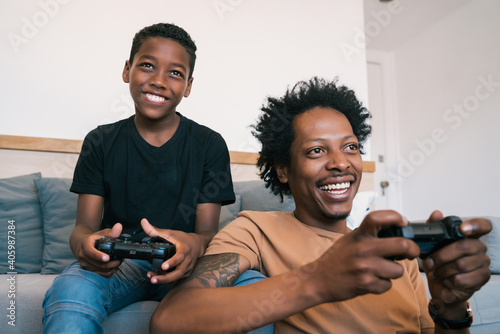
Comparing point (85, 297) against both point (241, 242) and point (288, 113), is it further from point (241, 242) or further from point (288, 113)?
point (288, 113)

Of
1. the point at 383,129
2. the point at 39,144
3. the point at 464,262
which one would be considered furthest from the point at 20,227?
the point at 383,129

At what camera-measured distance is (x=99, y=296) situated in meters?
0.90

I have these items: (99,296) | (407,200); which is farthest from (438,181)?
(99,296)

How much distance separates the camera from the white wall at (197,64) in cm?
213

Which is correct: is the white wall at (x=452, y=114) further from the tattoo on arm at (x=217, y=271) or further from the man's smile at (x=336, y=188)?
the tattoo on arm at (x=217, y=271)

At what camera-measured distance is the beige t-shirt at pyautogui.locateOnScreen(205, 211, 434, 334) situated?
2.69ft

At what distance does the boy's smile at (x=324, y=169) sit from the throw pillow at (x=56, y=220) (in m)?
1.13

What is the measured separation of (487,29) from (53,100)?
135 inches

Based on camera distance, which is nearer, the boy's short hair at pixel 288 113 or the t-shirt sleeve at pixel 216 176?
the boy's short hair at pixel 288 113

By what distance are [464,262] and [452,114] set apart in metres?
3.48

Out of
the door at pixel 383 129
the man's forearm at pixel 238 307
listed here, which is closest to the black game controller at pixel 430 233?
the man's forearm at pixel 238 307

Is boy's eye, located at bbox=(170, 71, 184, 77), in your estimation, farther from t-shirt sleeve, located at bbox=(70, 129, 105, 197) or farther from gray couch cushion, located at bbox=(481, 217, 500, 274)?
gray couch cushion, located at bbox=(481, 217, 500, 274)

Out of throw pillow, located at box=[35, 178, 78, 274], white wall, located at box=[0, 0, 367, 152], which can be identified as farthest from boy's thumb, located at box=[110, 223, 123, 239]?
white wall, located at box=[0, 0, 367, 152]

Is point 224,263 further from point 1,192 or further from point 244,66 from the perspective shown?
point 244,66
